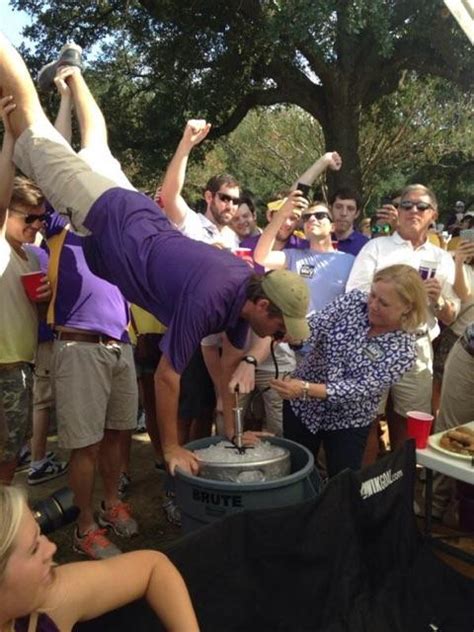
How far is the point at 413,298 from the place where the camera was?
8.54 ft

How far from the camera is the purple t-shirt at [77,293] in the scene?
9.04 ft

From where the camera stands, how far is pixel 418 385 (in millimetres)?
3482

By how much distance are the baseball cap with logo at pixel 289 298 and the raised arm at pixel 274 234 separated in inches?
51.2

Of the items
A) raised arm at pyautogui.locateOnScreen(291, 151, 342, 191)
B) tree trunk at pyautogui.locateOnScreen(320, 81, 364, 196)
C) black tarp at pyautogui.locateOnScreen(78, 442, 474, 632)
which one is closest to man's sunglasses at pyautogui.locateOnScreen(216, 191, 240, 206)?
raised arm at pyautogui.locateOnScreen(291, 151, 342, 191)

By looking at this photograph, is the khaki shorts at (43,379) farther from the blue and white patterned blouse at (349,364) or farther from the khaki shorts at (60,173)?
the blue and white patterned blouse at (349,364)

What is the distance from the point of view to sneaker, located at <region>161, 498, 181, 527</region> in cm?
322

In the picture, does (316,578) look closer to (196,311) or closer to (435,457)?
(435,457)

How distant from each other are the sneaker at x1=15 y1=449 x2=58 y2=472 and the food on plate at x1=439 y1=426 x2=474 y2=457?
8.41 feet

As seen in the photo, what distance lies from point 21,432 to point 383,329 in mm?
1730

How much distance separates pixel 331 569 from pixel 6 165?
225cm

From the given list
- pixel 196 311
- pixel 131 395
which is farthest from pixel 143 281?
pixel 131 395

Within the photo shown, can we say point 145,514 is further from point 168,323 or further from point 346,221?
point 346,221

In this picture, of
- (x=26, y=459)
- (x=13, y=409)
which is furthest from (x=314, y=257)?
(x=26, y=459)

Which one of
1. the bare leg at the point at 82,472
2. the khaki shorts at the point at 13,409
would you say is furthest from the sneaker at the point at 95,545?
the khaki shorts at the point at 13,409
